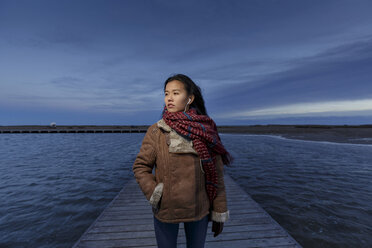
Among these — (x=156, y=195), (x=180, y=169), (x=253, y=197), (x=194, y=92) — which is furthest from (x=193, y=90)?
(x=253, y=197)

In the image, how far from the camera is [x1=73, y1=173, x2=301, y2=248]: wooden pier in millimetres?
3254

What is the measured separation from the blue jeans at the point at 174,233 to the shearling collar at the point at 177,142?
0.68 metres

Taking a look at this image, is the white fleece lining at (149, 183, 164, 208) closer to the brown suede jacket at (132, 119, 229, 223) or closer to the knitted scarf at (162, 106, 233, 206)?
the brown suede jacket at (132, 119, 229, 223)

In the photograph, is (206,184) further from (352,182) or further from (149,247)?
(352,182)

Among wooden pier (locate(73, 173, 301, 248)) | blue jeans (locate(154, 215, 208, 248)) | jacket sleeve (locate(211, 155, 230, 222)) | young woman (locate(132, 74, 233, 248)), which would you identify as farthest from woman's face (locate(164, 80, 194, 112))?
wooden pier (locate(73, 173, 301, 248))

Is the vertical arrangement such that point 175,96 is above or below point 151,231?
above

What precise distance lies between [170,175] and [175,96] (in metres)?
0.69

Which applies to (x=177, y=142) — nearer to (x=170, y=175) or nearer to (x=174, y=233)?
(x=170, y=175)

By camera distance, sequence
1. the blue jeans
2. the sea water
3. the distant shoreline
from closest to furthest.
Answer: the blue jeans < the sea water < the distant shoreline

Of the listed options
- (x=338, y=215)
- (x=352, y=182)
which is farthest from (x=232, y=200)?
(x=352, y=182)

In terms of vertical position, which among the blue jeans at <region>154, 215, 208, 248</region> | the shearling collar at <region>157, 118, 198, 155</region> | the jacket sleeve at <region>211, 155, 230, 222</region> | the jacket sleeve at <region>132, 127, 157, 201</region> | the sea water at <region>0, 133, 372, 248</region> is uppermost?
the shearling collar at <region>157, 118, 198, 155</region>

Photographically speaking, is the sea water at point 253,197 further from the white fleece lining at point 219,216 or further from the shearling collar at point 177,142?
the shearling collar at point 177,142

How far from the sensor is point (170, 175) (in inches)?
57.9

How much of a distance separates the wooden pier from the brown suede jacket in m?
2.26
